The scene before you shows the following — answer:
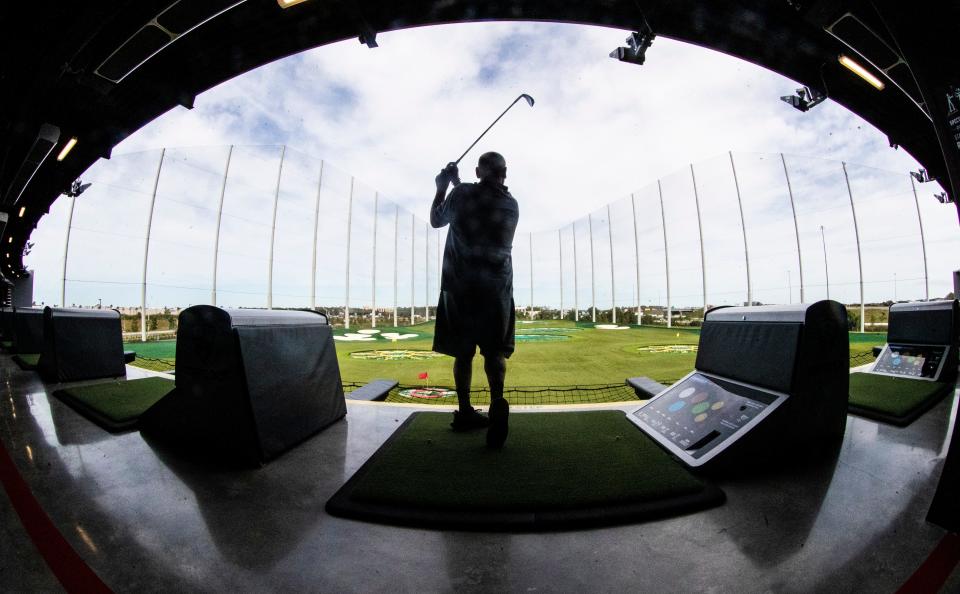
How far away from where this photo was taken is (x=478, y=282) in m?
Result: 1.70

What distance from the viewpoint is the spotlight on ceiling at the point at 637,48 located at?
323cm

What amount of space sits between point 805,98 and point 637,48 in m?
3.08

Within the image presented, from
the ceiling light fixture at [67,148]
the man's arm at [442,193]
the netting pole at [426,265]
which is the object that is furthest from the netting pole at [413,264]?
the man's arm at [442,193]

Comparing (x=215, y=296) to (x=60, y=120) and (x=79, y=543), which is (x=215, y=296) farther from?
(x=79, y=543)

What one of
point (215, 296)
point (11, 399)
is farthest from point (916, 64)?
point (215, 296)

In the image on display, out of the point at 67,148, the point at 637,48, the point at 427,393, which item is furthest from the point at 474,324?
the point at 67,148

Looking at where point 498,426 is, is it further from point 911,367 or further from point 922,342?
point 922,342

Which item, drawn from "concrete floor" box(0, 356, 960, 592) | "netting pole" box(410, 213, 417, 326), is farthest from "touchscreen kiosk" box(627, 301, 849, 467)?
"netting pole" box(410, 213, 417, 326)

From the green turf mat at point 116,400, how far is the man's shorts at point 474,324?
6.26ft

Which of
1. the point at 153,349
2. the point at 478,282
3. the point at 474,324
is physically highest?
the point at 478,282

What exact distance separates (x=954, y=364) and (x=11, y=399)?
7.94 m

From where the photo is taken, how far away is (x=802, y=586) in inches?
28.7

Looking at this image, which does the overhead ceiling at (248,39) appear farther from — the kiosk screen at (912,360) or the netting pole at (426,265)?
the netting pole at (426,265)

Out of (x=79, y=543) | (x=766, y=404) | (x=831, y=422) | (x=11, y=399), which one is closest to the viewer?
(x=79, y=543)
